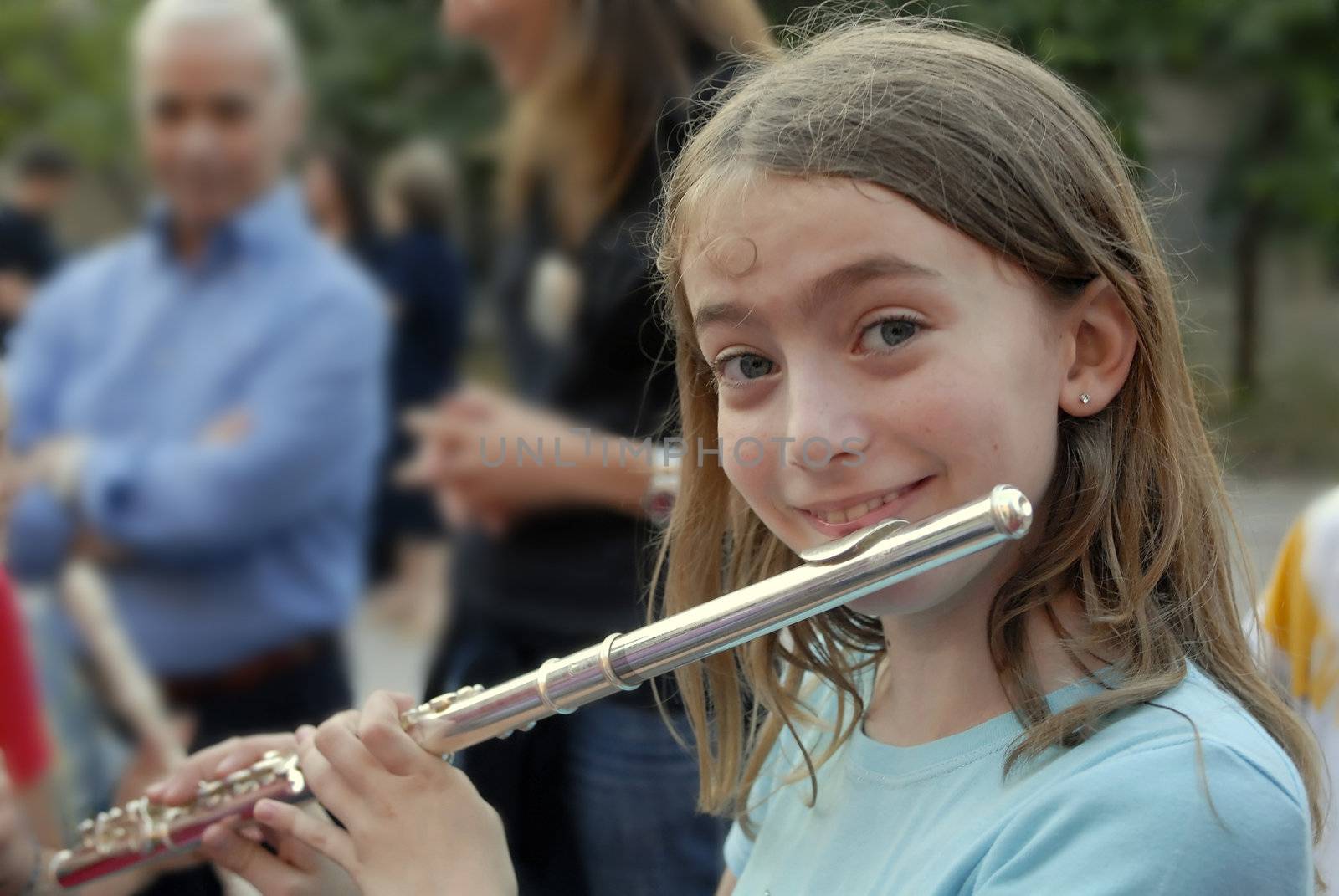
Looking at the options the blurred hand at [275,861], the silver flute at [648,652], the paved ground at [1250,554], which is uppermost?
the silver flute at [648,652]

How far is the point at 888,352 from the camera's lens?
2.24 feet

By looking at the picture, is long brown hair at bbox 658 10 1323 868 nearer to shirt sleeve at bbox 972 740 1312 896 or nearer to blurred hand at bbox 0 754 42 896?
shirt sleeve at bbox 972 740 1312 896

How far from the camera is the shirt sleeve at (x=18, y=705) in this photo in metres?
1.28

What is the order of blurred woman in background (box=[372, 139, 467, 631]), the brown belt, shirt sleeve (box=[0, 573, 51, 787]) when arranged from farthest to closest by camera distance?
blurred woman in background (box=[372, 139, 467, 631]) < the brown belt < shirt sleeve (box=[0, 573, 51, 787])

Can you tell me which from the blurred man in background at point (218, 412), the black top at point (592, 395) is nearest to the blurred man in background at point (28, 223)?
the blurred man in background at point (218, 412)

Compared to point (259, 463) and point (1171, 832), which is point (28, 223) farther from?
point (1171, 832)

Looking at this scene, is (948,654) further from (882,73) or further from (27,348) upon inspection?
(27,348)

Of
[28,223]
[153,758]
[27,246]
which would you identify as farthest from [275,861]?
[28,223]

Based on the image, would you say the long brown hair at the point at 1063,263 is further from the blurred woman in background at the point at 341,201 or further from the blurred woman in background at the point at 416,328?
the blurred woman in background at the point at 341,201

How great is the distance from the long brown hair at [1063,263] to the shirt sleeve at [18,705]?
0.84m

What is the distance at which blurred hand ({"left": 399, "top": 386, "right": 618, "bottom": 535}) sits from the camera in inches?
51.3

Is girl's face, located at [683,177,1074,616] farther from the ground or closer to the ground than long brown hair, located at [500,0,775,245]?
closer to the ground

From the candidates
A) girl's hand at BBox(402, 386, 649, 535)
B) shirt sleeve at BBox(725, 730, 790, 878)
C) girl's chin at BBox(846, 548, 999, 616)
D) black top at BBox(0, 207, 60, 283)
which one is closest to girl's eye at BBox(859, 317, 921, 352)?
girl's chin at BBox(846, 548, 999, 616)

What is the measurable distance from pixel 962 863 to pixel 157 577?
4.12ft
